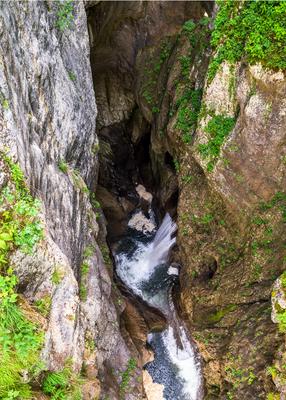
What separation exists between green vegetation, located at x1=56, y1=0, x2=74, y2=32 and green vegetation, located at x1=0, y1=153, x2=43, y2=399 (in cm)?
537

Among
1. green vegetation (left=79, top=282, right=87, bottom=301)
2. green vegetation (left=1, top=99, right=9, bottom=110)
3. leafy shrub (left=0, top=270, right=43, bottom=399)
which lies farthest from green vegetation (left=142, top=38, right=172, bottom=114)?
leafy shrub (left=0, top=270, right=43, bottom=399)

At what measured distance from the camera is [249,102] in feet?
31.0

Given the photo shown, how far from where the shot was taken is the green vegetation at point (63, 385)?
19.3 ft

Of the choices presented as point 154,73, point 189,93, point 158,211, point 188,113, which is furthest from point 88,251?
point 154,73

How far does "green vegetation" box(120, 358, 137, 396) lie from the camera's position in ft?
34.4

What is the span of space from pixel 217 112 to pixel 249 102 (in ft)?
4.42

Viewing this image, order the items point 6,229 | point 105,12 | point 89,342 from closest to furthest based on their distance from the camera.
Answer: point 6,229
point 89,342
point 105,12

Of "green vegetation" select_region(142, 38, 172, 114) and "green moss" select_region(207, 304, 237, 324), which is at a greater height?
"green vegetation" select_region(142, 38, 172, 114)

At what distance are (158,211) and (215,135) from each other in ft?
25.8

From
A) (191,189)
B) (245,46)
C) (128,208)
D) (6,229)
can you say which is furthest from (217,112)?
(128,208)

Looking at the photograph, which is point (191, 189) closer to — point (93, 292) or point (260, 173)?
point (260, 173)

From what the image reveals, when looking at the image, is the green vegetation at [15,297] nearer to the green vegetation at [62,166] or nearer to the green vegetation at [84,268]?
the green vegetation at [62,166]

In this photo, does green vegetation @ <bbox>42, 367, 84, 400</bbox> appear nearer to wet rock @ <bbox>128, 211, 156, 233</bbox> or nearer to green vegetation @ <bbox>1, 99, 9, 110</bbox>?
green vegetation @ <bbox>1, 99, 9, 110</bbox>

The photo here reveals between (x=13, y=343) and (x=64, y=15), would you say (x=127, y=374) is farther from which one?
(x=64, y=15)
